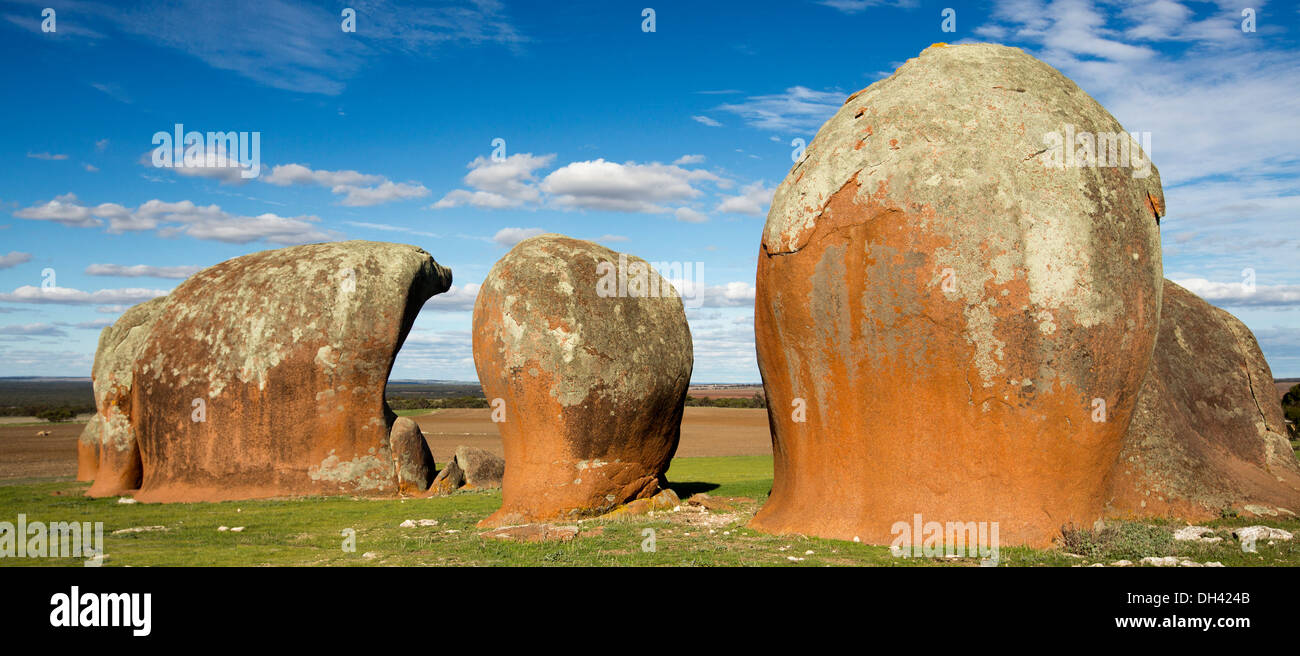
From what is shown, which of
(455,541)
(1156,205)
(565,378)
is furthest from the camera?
(565,378)

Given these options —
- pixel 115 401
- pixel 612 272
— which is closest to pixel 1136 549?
pixel 612 272

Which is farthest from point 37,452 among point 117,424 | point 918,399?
point 918,399

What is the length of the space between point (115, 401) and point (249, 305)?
4001 millimetres

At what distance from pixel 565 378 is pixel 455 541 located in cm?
269

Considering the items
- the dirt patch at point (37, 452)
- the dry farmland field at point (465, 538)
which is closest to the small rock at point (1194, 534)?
the dry farmland field at point (465, 538)

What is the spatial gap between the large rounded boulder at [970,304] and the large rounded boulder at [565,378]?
10.6 ft

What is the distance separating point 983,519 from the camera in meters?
8.68

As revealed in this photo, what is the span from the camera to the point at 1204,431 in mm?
11859

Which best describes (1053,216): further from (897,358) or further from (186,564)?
(186,564)

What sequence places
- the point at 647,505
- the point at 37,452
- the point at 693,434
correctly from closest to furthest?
the point at 647,505, the point at 37,452, the point at 693,434

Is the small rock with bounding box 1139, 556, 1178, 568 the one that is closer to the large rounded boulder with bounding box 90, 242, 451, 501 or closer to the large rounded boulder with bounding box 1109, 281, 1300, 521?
the large rounded boulder with bounding box 1109, 281, 1300, 521

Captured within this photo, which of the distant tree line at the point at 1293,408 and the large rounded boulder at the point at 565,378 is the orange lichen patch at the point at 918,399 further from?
the distant tree line at the point at 1293,408

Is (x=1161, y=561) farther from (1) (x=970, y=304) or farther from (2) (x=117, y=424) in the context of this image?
(2) (x=117, y=424)

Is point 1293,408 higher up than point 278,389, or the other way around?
point 278,389
